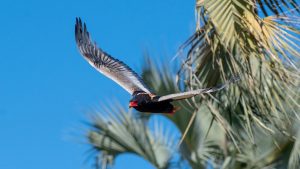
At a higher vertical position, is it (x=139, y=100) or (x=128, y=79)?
(x=128, y=79)

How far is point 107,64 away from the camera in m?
5.93

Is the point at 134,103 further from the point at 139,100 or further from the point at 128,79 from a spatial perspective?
the point at 128,79

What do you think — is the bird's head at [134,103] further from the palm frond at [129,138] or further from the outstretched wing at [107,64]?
the palm frond at [129,138]

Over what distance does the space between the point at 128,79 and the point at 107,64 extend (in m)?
0.41

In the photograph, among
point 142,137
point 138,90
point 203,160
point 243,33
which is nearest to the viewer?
point 138,90

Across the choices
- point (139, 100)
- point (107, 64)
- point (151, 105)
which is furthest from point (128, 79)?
point (151, 105)

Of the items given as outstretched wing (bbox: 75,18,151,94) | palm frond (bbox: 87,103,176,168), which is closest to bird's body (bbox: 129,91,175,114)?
Answer: outstretched wing (bbox: 75,18,151,94)

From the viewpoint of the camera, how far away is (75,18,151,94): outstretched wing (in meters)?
5.42

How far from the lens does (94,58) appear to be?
20.1ft

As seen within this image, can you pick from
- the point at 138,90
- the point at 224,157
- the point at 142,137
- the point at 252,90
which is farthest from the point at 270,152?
the point at 138,90

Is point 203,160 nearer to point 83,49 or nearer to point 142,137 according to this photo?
point 142,137

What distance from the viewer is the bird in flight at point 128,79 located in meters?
4.61

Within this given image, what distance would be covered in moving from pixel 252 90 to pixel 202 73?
44cm

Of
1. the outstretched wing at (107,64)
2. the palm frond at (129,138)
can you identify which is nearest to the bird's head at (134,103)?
the outstretched wing at (107,64)
